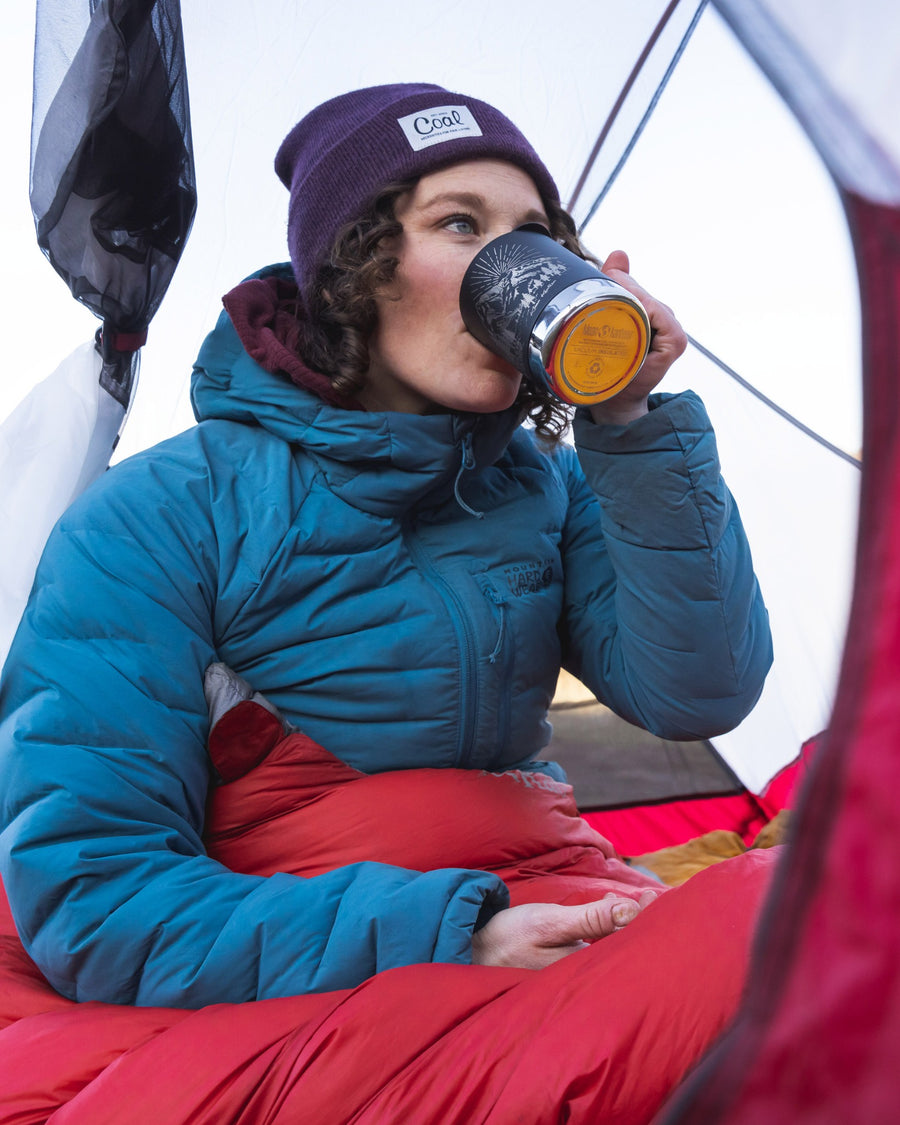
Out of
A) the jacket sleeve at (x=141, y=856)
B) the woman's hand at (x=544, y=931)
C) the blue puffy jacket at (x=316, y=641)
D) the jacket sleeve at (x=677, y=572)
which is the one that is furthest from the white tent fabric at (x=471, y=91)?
the woman's hand at (x=544, y=931)

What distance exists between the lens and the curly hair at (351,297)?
108 cm

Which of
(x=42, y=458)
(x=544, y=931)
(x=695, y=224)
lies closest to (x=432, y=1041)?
(x=544, y=931)

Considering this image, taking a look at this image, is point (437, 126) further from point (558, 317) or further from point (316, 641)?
point (316, 641)

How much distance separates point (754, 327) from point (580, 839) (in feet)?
2.09

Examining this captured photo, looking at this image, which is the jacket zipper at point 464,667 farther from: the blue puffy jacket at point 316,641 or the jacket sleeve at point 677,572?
the jacket sleeve at point 677,572

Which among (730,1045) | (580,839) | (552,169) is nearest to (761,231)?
(552,169)

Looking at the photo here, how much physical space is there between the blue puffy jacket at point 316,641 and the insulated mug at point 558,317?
0.13 metres

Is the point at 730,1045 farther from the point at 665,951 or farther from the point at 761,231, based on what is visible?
the point at 761,231

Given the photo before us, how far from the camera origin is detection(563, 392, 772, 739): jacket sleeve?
102cm

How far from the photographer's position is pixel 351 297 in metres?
1.09

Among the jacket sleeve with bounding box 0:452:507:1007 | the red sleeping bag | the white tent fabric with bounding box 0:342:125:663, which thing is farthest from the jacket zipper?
the white tent fabric with bounding box 0:342:125:663

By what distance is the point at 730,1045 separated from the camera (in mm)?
264

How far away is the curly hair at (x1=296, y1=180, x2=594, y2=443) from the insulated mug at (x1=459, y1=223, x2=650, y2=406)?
0.16 meters

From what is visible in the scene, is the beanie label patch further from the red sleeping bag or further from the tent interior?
the red sleeping bag
